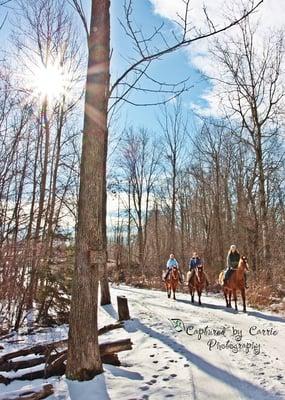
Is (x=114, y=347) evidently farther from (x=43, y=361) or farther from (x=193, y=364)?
(x=193, y=364)

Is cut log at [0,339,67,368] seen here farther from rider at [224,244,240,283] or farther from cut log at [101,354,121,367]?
rider at [224,244,240,283]

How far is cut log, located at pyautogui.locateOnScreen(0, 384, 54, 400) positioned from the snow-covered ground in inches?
4.7

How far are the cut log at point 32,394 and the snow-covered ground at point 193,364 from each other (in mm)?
120

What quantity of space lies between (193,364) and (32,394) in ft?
8.49

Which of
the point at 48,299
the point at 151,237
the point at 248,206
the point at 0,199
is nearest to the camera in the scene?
the point at 0,199

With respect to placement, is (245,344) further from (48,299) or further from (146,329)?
(48,299)

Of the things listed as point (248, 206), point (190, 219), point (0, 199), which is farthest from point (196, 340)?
point (190, 219)

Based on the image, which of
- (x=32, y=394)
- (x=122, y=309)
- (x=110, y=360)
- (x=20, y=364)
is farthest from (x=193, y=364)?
(x=122, y=309)

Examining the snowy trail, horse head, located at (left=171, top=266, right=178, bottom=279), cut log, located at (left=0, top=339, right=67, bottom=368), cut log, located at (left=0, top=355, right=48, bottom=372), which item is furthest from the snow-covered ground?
horse head, located at (left=171, top=266, right=178, bottom=279)

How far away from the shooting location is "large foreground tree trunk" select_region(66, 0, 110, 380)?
227 inches

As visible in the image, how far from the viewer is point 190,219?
45.8 meters

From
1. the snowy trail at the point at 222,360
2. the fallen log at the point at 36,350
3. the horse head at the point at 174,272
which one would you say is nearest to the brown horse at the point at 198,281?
the horse head at the point at 174,272

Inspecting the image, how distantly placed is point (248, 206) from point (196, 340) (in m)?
23.8

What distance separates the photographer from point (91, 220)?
5.95m
